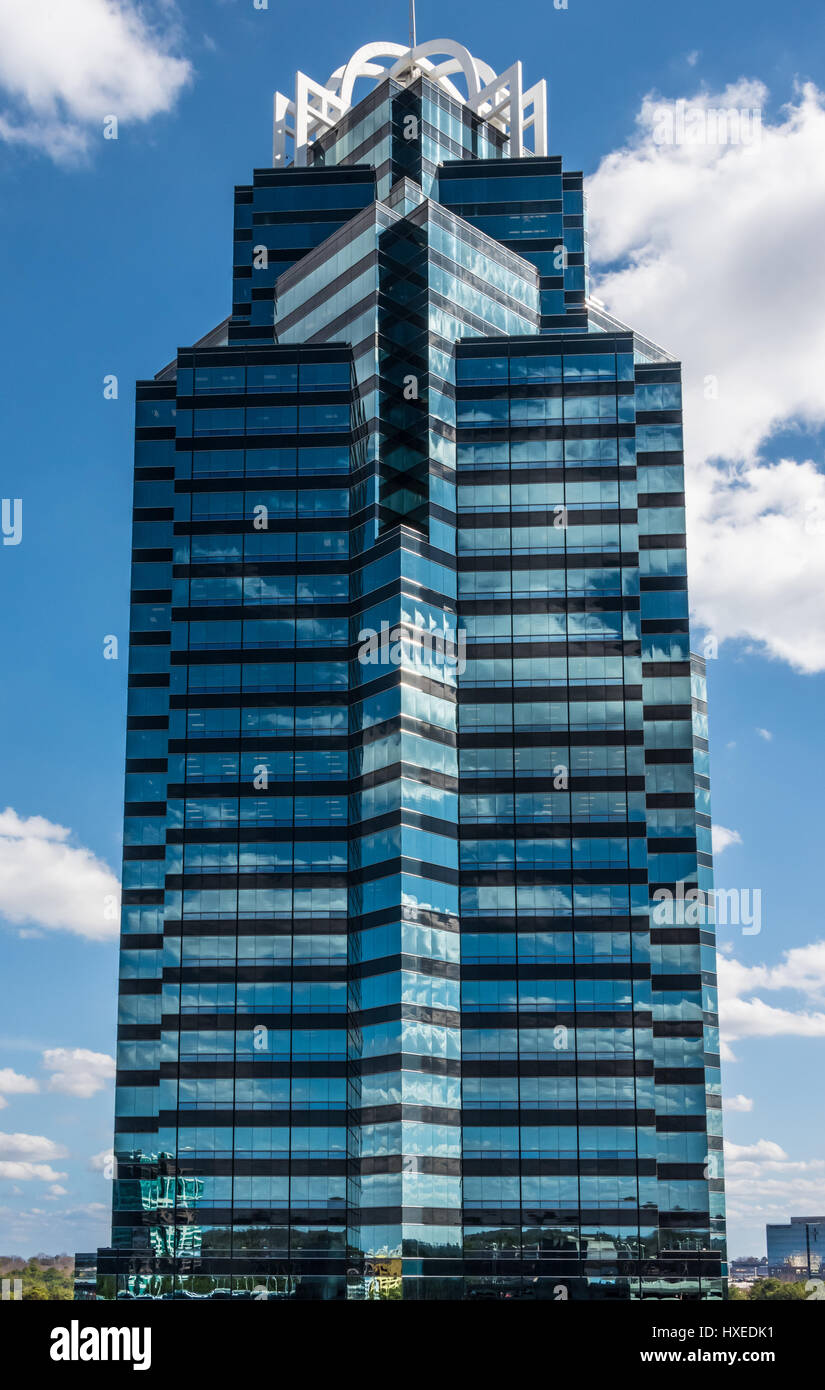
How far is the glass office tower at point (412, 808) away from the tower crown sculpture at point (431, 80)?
779cm

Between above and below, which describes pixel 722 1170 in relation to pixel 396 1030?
below

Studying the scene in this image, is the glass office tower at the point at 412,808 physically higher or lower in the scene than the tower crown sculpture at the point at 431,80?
lower

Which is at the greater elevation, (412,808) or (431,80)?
(431,80)

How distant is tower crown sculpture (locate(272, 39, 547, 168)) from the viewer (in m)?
154

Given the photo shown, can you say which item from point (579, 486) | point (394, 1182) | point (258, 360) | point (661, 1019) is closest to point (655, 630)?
point (579, 486)

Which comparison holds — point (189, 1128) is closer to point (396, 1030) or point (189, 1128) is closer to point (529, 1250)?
point (396, 1030)

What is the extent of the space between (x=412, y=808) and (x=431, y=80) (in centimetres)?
8062

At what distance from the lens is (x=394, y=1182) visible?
11044 cm

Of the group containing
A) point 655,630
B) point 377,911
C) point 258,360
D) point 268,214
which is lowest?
point 377,911

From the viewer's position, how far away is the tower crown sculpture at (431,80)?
504 feet

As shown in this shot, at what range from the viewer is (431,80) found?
152375 millimetres

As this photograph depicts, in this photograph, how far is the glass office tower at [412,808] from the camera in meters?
115

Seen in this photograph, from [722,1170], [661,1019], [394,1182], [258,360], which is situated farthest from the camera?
[722,1170]
